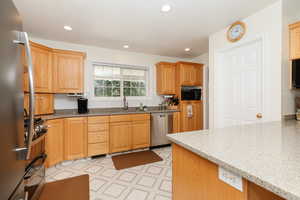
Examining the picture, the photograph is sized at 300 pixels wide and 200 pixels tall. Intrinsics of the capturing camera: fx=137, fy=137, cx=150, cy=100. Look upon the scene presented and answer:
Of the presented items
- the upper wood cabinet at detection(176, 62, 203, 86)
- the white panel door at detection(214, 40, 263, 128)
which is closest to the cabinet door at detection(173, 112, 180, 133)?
the upper wood cabinet at detection(176, 62, 203, 86)

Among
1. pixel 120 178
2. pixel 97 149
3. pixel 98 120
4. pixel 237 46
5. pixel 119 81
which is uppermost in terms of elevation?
pixel 237 46

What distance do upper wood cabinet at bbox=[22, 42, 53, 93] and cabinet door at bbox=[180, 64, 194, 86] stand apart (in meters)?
2.96

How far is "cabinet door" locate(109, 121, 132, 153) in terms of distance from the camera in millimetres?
2865

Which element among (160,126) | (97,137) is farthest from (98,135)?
(160,126)

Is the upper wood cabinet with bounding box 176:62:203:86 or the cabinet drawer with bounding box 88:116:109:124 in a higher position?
the upper wood cabinet with bounding box 176:62:203:86

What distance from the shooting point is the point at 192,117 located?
3764 millimetres

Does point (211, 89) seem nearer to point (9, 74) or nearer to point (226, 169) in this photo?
point (226, 169)

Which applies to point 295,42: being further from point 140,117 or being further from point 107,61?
point 107,61

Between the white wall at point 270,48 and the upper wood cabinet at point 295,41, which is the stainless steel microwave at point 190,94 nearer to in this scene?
the white wall at point 270,48

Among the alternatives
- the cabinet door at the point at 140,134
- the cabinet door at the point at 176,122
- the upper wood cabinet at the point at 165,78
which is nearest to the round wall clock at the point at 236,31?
the upper wood cabinet at the point at 165,78

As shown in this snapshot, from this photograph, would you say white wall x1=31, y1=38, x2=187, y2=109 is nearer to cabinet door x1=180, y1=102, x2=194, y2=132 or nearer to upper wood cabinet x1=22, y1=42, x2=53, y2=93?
upper wood cabinet x1=22, y1=42, x2=53, y2=93

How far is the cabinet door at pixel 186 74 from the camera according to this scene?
12.1ft

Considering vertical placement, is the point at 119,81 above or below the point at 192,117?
above

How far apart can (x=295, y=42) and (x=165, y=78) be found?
8.18ft
